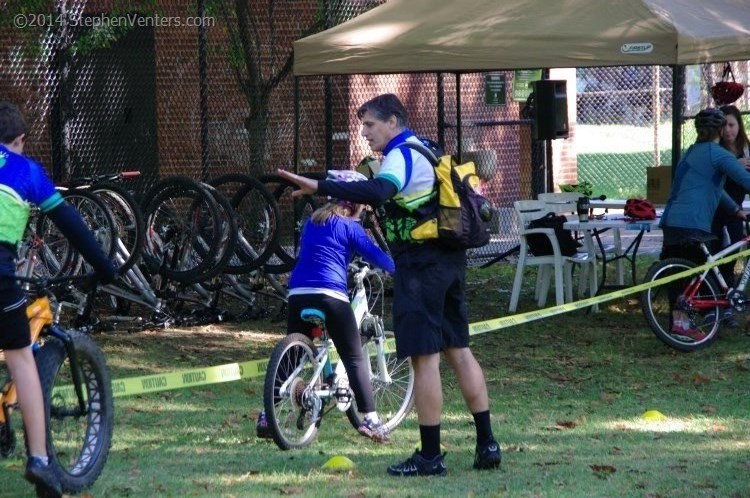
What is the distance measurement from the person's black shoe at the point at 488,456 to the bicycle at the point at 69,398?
1806 millimetres

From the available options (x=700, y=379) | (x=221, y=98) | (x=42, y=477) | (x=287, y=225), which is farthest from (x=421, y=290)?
(x=221, y=98)

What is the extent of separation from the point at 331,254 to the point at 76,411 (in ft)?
6.09

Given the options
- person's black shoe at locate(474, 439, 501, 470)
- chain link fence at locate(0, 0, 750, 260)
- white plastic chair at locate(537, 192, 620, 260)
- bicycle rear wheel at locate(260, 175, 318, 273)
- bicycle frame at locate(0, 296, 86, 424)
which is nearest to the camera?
bicycle frame at locate(0, 296, 86, 424)

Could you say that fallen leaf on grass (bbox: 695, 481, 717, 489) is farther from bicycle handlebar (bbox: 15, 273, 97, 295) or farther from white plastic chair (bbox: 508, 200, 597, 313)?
white plastic chair (bbox: 508, 200, 597, 313)

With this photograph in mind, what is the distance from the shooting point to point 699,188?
33.3 feet

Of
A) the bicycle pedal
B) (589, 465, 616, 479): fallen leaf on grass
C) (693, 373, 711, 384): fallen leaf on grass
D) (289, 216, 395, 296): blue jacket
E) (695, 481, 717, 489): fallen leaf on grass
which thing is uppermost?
(289, 216, 395, 296): blue jacket

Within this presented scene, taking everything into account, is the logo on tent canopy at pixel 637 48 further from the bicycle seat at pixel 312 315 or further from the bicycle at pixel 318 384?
the bicycle seat at pixel 312 315

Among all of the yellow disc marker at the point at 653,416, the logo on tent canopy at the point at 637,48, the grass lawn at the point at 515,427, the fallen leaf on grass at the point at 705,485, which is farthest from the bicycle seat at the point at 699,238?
the fallen leaf on grass at the point at 705,485

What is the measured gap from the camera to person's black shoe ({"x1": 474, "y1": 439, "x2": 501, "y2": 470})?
6.40 m

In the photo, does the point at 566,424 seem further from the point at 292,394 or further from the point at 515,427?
the point at 292,394

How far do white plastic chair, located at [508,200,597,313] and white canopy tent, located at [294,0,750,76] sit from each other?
5.96 feet

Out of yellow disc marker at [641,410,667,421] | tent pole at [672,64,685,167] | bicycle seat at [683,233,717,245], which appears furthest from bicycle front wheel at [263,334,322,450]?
tent pole at [672,64,685,167]

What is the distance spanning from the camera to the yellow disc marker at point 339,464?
6.47m

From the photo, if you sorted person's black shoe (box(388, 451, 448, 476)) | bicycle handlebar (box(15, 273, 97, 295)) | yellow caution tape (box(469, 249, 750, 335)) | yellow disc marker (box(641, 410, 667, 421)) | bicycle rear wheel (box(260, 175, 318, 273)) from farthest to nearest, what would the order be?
bicycle rear wheel (box(260, 175, 318, 273)), yellow caution tape (box(469, 249, 750, 335)), yellow disc marker (box(641, 410, 667, 421)), person's black shoe (box(388, 451, 448, 476)), bicycle handlebar (box(15, 273, 97, 295))
